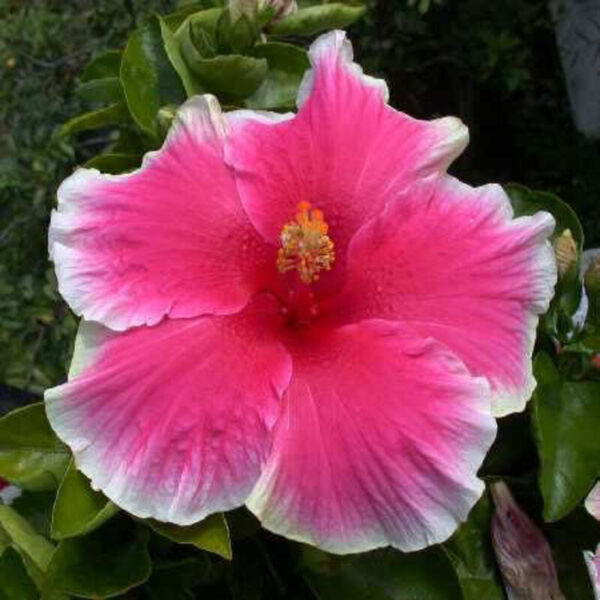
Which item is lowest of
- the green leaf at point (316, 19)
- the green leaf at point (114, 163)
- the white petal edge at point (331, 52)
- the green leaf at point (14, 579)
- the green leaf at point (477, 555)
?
the green leaf at point (477, 555)

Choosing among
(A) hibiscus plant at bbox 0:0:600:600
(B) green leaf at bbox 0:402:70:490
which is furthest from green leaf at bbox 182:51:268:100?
(B) green leaf at bbox 0:402:70:490

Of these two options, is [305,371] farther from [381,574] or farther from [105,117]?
[105,117]

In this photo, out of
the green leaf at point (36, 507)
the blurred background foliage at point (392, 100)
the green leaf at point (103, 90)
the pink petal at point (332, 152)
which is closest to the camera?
the pink petal at point (332, 152)

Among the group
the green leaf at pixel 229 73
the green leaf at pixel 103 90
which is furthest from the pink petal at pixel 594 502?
the green leaf at pixel 103 90

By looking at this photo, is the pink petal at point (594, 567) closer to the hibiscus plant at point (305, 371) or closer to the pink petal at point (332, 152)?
the hibiscus plant at point (305, 371)

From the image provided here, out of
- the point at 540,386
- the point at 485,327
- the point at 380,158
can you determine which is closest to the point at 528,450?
the point at 540,386

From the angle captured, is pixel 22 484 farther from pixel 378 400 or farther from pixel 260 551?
pixel 378 400
